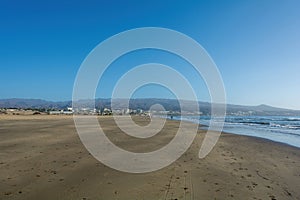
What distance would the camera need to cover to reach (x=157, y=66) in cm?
2438

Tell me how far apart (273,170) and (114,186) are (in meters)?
5.81

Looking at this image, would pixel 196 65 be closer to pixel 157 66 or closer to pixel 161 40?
pixel 161 40

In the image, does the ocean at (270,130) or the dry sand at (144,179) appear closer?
the dry sand at (144,179)

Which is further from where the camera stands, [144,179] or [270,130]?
[270,130]

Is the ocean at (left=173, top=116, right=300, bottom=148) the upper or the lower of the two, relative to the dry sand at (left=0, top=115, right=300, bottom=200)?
upper

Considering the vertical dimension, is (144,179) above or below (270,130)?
below

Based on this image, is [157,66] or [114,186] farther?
[157,66]

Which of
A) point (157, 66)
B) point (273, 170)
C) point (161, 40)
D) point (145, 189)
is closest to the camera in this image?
point (145, 189)

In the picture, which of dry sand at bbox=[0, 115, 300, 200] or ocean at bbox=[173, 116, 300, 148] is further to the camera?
ocean at bbox=[173, 116, 300, 148]

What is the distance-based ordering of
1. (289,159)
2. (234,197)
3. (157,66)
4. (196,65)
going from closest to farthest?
(234,197) < (289,159) < (196,65) < (157,66)

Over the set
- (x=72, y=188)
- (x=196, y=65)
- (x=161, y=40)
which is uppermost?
(x=161, y=40)

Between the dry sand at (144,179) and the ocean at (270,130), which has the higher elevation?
the ocean at (270,130)

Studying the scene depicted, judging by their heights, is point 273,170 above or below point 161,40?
below

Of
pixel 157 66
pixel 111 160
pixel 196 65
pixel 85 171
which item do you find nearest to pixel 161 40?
pixel 196 65
